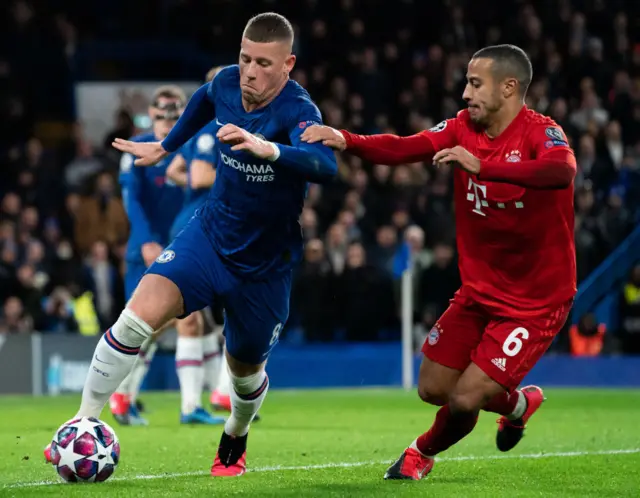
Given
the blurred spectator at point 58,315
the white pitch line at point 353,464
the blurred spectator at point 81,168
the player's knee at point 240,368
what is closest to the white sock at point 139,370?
the white pitch line at point 353,464

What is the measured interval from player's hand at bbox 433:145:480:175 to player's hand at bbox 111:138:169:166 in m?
1.83

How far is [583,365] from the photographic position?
16.1 m

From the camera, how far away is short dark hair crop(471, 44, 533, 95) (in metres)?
6.71

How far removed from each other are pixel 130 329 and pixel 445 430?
5.52 ft

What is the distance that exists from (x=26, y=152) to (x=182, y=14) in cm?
453

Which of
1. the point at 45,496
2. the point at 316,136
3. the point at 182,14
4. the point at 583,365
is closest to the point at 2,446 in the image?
the point at 45,496

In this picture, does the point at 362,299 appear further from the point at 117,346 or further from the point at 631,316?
the point at 117,346

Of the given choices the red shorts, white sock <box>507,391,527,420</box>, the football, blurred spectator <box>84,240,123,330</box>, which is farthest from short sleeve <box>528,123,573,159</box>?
blurred spectator <box>84,240,123,330</box>

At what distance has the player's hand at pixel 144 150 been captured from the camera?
7.29 m

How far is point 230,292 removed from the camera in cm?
671

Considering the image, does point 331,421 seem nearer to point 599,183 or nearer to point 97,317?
point 97,317

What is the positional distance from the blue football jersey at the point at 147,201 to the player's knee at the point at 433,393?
12.6 feet

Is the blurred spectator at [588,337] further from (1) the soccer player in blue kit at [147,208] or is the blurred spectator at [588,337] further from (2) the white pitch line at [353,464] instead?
(2) the white pitch line at [353,464]

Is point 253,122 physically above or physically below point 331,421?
above
